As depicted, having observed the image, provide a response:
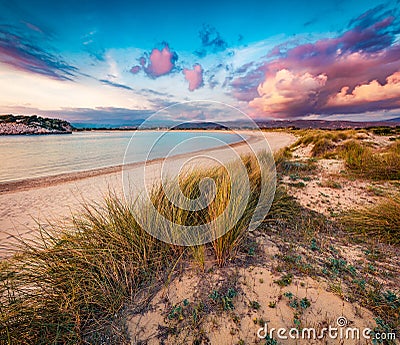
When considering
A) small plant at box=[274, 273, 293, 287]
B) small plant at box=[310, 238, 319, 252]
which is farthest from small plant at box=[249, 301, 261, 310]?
small plant at box=[310, 238, 319, 252]

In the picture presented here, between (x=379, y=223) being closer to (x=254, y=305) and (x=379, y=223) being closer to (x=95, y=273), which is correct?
(x=254, y=305)

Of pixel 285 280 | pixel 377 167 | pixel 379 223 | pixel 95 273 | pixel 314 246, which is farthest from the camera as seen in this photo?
pixel 377 167

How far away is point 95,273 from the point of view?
2312 mm

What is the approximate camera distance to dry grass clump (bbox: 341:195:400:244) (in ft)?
11.9

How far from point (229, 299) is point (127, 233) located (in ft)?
5.05

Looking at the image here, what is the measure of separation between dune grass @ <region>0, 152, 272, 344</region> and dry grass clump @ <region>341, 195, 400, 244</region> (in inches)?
90.5

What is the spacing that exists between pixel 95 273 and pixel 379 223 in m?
4.74

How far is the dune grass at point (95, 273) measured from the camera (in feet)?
6.17

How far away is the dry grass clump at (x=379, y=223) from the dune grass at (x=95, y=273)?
7.54 ft

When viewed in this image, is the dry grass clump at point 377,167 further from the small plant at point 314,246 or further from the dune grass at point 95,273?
the dune grass at point 95,273

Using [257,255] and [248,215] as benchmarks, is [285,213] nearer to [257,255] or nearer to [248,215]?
[248,215]

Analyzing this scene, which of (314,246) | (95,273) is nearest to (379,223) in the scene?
(314,246)

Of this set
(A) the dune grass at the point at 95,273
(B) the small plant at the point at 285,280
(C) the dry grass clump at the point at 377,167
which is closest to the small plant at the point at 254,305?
(B) the small plant at the point at 285,280

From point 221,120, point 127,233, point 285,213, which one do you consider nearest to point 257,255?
point 285,213
